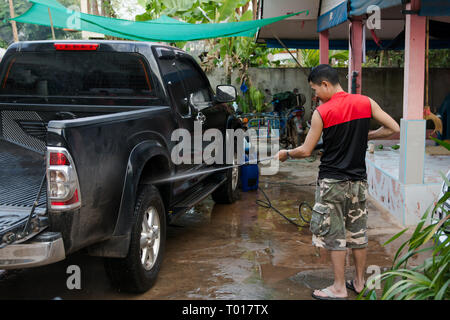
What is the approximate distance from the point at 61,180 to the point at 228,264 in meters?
2.19

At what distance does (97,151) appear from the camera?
3297 millimetres

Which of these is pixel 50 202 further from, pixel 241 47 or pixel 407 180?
pixel 241 47

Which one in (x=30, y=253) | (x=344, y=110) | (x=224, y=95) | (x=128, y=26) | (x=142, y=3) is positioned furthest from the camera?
(x=142, y=3)

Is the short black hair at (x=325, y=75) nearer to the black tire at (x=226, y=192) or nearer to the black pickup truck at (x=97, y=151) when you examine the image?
the black pickup truck at (x=97, y=151)

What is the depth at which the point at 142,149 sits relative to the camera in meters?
3.87

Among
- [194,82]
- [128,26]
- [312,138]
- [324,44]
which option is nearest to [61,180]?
[312,138]

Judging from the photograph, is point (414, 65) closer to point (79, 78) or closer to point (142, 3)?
point (79, 78)

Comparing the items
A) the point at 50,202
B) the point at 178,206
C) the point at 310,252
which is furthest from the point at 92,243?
the point at 310,252

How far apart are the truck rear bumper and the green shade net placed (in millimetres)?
6885

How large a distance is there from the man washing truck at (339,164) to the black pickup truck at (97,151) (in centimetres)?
136

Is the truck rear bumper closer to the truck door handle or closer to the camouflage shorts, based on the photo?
the camouflage shorts

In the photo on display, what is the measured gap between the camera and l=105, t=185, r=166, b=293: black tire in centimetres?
373

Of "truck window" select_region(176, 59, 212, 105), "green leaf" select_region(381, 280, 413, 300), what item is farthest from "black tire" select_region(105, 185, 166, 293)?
"green leaf" select_region(381, 280, 413, 300)

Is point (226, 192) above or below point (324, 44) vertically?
below
